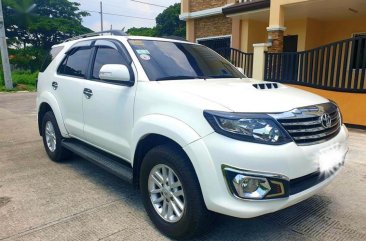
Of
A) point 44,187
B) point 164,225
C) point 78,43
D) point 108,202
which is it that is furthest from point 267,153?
point 78,43

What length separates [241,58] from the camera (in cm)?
1071

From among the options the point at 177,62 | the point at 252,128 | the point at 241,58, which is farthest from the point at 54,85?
the point at 241,58

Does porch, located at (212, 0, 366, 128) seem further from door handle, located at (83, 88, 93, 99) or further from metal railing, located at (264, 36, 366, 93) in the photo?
door handle, located at (83, 88, 93, 99)

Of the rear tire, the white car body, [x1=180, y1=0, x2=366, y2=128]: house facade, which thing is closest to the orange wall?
[x1=180, y1=0, x2=366, y2=128]: house facade

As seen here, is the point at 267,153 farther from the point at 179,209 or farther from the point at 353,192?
the point at 353,192

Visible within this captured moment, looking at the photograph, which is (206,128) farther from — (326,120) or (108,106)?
(108,106)

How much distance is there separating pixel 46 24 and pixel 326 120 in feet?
120

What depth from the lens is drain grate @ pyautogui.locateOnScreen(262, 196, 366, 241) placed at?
286 centimetres

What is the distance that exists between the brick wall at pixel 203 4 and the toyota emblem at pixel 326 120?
1176cm

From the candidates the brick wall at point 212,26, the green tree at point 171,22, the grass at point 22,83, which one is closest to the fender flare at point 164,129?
the brick wall at point 212,26

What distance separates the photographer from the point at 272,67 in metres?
9.05

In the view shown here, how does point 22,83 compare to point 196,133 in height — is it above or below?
below

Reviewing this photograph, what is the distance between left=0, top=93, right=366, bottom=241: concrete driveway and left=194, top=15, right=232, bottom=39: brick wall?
1024cm

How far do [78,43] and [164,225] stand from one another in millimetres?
2909
